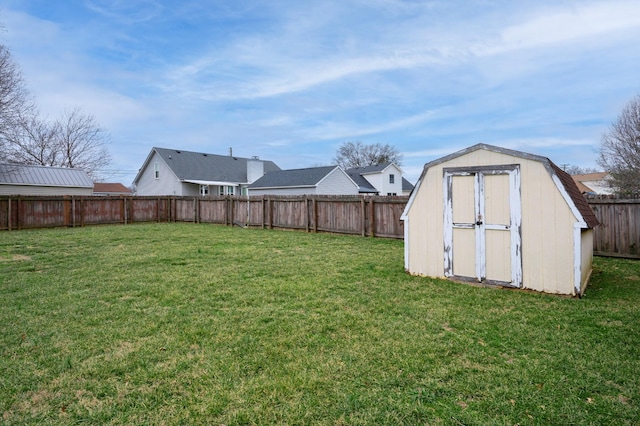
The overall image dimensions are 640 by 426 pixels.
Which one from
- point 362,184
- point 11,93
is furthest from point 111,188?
point 362,184

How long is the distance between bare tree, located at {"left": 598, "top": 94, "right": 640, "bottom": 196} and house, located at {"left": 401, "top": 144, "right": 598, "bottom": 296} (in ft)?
73.1

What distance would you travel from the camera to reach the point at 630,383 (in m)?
2.66

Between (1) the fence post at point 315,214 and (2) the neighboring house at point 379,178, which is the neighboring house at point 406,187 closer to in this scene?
(2) the neighboring house at point 379,178

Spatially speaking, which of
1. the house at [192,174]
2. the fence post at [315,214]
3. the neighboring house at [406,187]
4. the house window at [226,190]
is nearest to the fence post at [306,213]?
the fence post at [315,214]

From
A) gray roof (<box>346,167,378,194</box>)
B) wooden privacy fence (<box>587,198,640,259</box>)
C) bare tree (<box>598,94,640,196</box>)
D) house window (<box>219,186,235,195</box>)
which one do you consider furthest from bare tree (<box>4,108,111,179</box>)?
bare tree (<box>598,94,640,196</box>)

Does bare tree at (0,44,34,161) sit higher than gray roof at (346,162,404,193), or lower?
higher

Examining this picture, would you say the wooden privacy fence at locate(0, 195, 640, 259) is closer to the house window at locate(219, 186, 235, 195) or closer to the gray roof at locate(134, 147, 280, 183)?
the gray roof at locate(134, 147, 280, 183)

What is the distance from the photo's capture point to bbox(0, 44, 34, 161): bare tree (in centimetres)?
1845

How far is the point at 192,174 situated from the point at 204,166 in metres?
1.91

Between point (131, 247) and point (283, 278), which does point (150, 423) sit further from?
point (131, 247)

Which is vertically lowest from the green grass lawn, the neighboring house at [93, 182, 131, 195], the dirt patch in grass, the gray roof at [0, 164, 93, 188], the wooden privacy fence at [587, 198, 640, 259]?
the green grass lawn

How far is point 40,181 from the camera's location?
887 inches

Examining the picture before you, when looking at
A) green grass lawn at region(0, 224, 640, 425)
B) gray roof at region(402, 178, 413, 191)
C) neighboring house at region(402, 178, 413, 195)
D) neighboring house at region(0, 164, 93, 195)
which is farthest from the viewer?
gray roof at region(402, 178, 413, 191)

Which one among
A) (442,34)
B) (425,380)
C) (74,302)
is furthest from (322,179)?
(425,380)
